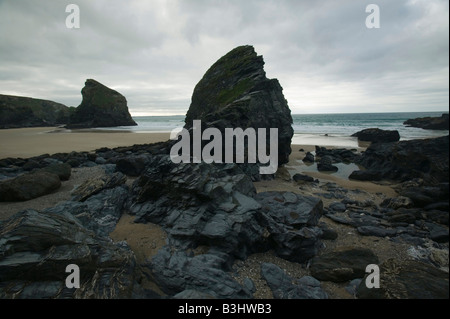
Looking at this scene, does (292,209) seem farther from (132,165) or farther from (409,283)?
(132,165)

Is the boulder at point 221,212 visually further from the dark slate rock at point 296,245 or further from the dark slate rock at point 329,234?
the dark slate rock at point 329,234

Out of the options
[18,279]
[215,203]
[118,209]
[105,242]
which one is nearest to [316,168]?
Result: [215,203]

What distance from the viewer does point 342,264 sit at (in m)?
5.49

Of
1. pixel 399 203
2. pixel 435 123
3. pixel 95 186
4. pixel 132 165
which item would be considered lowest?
pixel 399 203

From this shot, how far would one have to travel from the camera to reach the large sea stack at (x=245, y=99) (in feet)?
48.7

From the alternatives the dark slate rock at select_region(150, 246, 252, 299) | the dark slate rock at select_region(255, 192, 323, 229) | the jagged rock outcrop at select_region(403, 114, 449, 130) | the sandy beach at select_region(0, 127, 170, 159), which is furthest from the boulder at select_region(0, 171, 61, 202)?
the sandy beach at select_region(0, 127, 170, 159)

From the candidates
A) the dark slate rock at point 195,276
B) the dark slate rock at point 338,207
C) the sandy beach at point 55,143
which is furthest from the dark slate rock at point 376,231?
the sandy beach at point 55,143

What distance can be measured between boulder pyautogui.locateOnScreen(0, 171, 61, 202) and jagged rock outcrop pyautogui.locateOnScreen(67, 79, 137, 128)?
6812 cm

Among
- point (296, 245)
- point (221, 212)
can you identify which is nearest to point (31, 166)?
point (221, 212)

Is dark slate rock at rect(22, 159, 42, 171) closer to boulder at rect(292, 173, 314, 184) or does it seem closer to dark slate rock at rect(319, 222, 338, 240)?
boulder at rect(292, 173, 314, 184)

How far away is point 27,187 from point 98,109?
2823 inches

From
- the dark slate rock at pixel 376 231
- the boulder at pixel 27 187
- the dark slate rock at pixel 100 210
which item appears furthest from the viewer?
the boulder at pixel 27 187

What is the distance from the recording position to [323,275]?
17.5 ft

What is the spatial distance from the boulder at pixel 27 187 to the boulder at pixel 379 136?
120 feet
